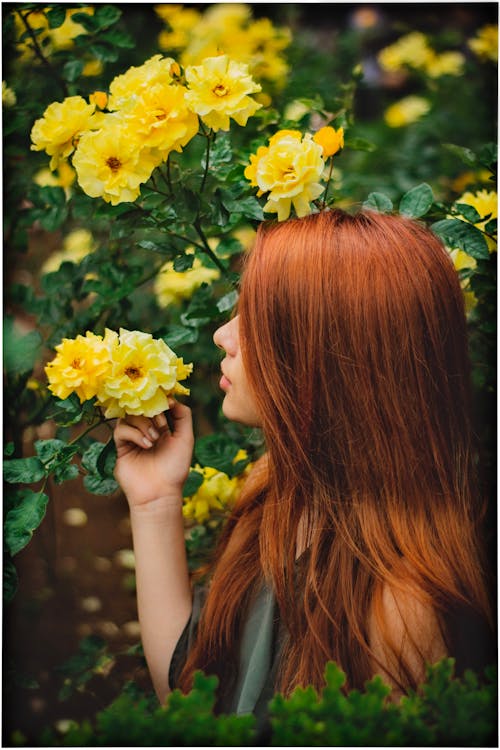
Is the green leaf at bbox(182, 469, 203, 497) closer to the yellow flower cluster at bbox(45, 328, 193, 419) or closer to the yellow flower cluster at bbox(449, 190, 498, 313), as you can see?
the yellow flower cluster at bbox(45, 328, 193, 419)

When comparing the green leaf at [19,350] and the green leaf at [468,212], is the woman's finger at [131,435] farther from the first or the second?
the green leaf at [468,212]

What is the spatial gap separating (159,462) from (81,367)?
0.26 meters

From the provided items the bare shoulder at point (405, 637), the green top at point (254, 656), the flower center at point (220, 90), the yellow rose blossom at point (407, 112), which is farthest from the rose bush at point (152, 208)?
the yellow rose blossom at point (407, 112)

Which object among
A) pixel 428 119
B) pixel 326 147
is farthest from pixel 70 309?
pixel 428 119

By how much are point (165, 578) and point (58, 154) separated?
0.73m

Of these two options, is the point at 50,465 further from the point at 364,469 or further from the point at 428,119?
the point at 428,119

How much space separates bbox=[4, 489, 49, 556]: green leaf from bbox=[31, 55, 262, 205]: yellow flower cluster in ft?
1.57

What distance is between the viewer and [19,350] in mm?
1624

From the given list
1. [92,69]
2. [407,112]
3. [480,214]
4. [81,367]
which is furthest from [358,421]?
[407,112]

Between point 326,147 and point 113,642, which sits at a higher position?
point 326,147

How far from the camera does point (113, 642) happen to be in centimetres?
214

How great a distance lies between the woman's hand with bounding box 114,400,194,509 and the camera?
1.23 m

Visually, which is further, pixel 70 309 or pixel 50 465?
pixel 70 309

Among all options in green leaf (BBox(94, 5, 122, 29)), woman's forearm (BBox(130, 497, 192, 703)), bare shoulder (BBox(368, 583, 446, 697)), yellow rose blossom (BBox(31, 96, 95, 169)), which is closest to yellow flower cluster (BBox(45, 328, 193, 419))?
woman's forearm (BBox(130, 497, 192, 703))
